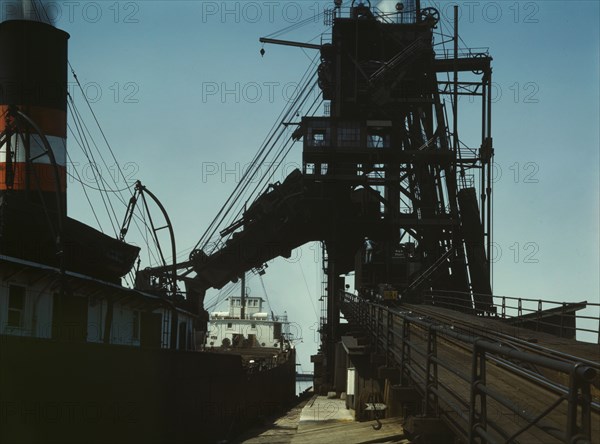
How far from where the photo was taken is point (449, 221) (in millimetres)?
43719

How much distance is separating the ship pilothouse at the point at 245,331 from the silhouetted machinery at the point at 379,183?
44.2 ft

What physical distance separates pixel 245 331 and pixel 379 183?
21783 mm

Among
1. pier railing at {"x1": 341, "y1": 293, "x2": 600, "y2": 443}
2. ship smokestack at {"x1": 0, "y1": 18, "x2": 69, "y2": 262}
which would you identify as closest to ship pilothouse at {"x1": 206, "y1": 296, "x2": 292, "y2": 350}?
ship smokestack at {"x1": 0, "y1": 18, "x2": 69, "y2": 262}

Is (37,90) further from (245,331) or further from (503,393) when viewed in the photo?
(245,331)

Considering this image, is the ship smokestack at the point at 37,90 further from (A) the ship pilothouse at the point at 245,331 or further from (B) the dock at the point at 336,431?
(A) the ship pilothouse at the point at 245,331

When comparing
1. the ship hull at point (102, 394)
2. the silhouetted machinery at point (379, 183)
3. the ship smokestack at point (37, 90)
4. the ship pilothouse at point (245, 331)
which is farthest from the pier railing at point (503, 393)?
the ship pilothouse at point (245, 331)

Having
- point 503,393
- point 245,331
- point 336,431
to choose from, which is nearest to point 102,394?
point 336,431

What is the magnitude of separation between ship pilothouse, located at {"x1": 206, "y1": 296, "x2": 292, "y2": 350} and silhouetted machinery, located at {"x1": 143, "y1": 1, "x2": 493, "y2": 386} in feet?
44.2

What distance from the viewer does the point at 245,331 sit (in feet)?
207

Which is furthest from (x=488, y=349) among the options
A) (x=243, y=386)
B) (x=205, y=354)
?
(x=243, y=386)

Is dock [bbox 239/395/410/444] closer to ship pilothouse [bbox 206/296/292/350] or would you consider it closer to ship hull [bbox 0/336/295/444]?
ship hull [bbox 0/336/295/444]

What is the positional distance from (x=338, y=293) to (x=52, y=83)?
25.8m

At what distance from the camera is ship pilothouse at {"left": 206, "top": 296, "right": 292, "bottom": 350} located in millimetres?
60469

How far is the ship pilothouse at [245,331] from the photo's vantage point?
6047 centimetres
